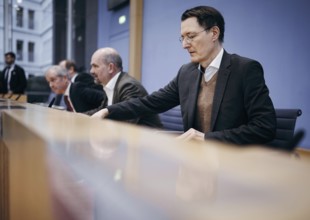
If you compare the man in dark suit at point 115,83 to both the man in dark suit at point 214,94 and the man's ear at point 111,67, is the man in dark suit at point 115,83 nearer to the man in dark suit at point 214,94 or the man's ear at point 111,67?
the man's ear at point 111,67

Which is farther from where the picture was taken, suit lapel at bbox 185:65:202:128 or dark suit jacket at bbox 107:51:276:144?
suit lapel at bbox 185:65:202:128

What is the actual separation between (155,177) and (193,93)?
1155 millimetres

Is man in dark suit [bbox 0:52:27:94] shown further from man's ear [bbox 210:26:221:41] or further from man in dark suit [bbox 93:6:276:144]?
man's ear [bbox 210:26:221:41]

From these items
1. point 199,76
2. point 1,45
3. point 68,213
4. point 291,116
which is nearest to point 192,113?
point 199,76

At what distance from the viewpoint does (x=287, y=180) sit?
0.27 metres

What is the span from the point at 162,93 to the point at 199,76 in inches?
9.6

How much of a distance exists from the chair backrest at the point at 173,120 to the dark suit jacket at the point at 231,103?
45 centimetres

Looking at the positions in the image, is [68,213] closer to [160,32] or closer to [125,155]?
[125,155]

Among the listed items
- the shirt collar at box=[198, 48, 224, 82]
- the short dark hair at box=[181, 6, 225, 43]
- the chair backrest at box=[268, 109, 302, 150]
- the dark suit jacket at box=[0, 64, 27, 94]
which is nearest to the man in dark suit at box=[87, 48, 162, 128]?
the shirt collar at box=[198, 48, 224, 82]

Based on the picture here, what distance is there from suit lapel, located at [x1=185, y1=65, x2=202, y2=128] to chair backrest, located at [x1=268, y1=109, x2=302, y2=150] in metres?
0.36

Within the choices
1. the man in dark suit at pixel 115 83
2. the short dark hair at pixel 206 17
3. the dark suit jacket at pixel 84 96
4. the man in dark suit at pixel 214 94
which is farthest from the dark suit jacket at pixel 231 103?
the dark suit jacket at pixel 84 96

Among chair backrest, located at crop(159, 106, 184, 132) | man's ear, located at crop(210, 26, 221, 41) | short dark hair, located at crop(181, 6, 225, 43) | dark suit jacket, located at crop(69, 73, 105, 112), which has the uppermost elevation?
short dark hair, located at crop(181, 6, 225, 43)

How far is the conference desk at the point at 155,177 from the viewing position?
230mm

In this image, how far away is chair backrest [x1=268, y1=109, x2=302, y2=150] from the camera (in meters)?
1.36
